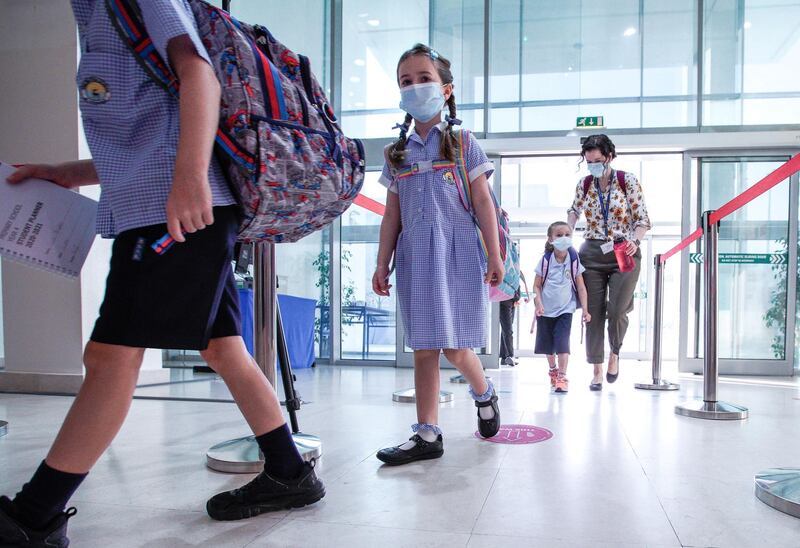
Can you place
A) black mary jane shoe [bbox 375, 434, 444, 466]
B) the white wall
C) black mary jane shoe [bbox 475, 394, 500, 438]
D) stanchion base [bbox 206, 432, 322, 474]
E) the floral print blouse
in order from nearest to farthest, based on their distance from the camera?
stanchion base [bbox 206, 432, 322, 474], black mary jane shoe [bbox 375, 434, 444, 466], black mary jane shoe [bbox 475, 394, 500, 438], the white wall, the floral print blouse

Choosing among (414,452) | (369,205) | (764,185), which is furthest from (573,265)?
(414,452)

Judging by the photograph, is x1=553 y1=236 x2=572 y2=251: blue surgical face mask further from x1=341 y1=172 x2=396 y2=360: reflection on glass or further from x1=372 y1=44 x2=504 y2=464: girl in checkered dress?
x1=341 y1=172 x2=396 y2=360: reflection on glass

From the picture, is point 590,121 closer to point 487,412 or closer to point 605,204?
point 605,204

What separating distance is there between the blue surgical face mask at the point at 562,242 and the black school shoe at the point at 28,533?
12.3ft

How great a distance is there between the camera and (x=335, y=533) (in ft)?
4.39

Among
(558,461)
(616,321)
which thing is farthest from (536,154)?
(558,461)

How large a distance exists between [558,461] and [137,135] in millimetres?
1576

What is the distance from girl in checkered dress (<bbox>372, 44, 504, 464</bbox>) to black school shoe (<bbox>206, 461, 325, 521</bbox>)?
0.63 metres

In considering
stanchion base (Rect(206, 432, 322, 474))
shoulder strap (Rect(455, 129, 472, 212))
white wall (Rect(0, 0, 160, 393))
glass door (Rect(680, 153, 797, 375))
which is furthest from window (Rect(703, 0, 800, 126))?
stanchion base (Rect(206, 432, 322, 474))

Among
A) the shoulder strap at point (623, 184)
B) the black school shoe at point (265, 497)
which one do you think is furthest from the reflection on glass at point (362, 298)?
the black school shoe at point (265, 497)

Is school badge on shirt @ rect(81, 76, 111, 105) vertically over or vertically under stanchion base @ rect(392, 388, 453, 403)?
over

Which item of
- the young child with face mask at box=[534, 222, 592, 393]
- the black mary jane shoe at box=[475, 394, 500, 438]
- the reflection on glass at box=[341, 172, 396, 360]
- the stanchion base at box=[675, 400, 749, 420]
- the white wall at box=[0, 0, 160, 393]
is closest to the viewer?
the black mary jane shoe at box=[475, 394, 500, 438]

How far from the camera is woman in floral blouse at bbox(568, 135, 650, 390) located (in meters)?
4.07

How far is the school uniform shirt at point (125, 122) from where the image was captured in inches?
46.4
